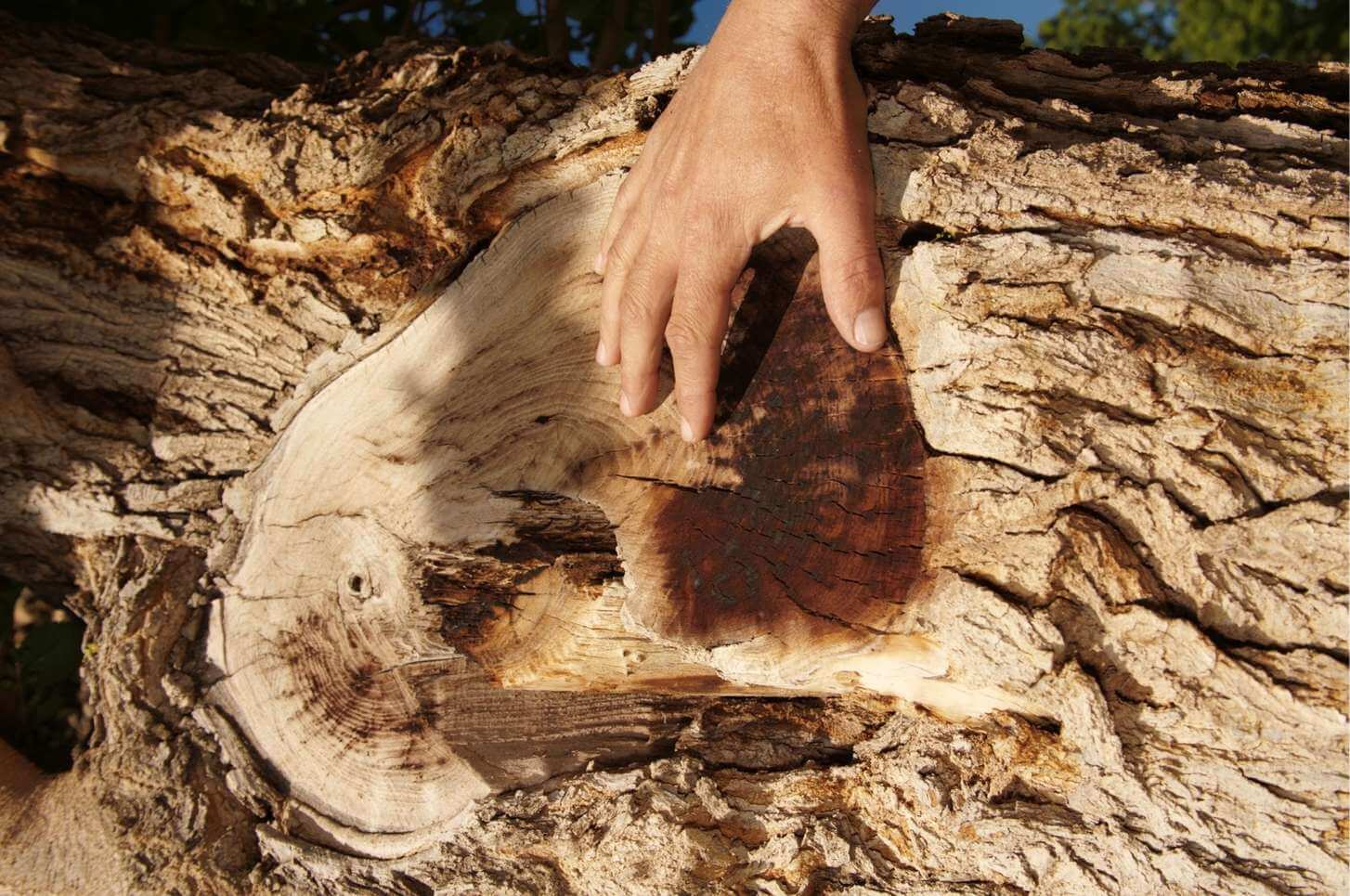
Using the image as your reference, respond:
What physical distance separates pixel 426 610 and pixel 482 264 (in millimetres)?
735

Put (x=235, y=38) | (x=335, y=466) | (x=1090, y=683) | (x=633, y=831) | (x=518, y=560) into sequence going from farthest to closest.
Result: (x=235, y=38) < (x=335, y=466) < (x=518, y=560) < (x=633, y=831) < (x=1090, y=683)

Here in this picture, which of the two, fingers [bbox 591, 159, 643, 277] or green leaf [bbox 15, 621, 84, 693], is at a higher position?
fingers [bbox 591, 159, 643, 277]

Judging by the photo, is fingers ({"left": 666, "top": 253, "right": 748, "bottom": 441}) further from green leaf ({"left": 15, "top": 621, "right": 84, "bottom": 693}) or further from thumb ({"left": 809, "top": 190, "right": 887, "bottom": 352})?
green leaf ({"left": 15, "top": 621, "right": 84, "bottom": 693})

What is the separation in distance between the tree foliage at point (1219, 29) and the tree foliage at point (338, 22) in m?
7.23

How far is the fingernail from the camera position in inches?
57.2

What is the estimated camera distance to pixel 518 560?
175cm

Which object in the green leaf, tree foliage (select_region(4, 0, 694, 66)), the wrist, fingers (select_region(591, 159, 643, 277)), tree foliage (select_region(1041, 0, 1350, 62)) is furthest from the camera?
tree foliage (select_region(1041, 0, 1350, 62))

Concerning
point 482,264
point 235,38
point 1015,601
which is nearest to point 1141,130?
point 1015,601

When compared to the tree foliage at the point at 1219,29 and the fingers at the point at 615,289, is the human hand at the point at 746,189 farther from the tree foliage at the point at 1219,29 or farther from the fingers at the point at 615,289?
the tree foliage at the point at 1219,29

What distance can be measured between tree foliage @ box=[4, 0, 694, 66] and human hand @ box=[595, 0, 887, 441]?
2077 mm

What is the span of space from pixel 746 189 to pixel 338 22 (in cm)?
296

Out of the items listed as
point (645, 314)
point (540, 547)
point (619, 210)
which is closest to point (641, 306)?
point (645, 314)

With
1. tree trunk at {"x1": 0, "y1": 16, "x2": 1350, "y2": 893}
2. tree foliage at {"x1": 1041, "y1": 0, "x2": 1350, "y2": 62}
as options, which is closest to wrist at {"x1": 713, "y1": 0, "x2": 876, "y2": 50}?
tree trunk at {"x1": 0, "y1": 16, "x2": 1350, "y2": 893}

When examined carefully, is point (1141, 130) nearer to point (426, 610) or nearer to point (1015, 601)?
point (1015, 601)
